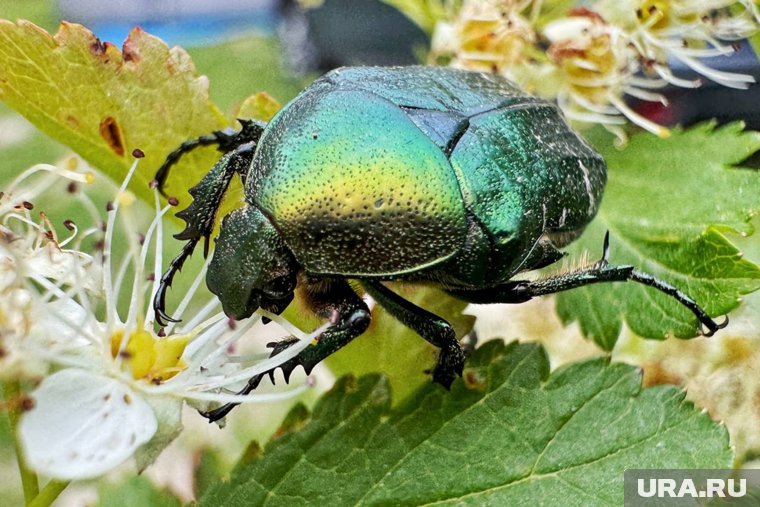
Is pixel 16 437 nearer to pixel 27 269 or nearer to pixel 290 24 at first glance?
pixel 27 269

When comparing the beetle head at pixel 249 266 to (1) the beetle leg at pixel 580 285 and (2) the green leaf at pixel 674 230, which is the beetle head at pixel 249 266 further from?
(2) the green leaf at pixel 674 230

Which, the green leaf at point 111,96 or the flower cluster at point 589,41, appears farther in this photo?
the flower cluster at point 589,41

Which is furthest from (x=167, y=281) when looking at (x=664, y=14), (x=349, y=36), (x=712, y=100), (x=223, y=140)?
(x=349, y=36)

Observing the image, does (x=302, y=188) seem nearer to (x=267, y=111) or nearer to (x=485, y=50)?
(x=267, y=111)

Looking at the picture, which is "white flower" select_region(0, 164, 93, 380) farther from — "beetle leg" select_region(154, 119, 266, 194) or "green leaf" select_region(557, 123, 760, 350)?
"green leaf" select_region(557, 123, 760, 350)

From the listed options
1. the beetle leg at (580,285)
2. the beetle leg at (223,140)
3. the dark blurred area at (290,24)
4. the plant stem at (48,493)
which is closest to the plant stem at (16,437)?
the plant stem at (48,493)

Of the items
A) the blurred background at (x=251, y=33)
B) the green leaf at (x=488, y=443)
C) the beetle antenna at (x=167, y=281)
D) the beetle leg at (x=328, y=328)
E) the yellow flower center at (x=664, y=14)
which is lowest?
the blurred background at (x=251, y=33)

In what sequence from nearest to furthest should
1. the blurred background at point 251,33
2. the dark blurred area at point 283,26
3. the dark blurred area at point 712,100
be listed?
1. the dark blurred area at point 712,100
2. the blurred background at point 251,33
3. the dark blurred area at point 283,26
